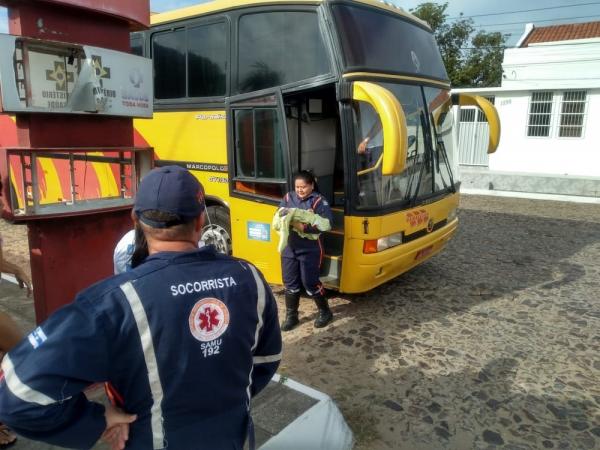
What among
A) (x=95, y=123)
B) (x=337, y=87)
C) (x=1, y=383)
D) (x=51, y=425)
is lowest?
(x=51, y=425)

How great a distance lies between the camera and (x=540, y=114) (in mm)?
14992

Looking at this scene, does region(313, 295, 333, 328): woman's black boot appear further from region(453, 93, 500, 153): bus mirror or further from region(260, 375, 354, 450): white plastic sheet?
region(453, 93, 500, 153): bus mirror

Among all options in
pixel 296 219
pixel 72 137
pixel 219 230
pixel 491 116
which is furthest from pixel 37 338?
pixel 491 116

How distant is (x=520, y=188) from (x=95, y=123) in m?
13.5

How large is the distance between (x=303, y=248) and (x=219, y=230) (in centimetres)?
170

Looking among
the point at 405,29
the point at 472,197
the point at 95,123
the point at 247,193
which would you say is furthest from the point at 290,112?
the point at 472,197

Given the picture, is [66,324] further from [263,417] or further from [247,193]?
[247,193]

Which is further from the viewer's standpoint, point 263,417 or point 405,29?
point 405,29

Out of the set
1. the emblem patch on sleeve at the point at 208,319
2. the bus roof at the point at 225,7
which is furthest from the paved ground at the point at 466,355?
the bus roof at the point at 225,7

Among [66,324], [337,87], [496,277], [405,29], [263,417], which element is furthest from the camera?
[496,277]

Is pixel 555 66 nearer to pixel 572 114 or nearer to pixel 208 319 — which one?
pixel 572 114

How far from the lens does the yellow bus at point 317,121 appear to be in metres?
4.38

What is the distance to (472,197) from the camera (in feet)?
44.4

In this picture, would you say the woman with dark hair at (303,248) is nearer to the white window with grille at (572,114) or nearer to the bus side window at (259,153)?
the bus side window at (259,153)
